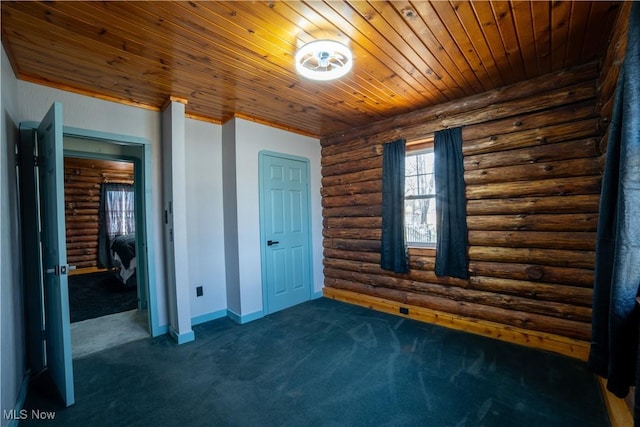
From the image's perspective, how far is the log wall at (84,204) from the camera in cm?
636

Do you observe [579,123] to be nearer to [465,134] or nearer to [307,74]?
[465,134]

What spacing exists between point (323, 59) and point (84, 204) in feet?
23.7

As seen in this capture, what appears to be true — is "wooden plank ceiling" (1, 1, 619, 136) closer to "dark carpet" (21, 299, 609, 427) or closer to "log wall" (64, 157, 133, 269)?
"dark carpet" (21, 299, 609, 427)

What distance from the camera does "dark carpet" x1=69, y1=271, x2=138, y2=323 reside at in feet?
12.7

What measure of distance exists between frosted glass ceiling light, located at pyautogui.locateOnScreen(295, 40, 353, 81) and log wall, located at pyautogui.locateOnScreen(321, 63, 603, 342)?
1.56 meters

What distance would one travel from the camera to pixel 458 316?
10.2 feet

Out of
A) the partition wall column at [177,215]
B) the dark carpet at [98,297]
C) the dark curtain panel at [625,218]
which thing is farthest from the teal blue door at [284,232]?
the dark curtain panel at [625,218]

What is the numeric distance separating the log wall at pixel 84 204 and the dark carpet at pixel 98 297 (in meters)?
0.88

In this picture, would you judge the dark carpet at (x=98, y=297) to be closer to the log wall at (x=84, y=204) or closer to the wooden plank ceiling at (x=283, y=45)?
the log wall at (x=84, y=204)

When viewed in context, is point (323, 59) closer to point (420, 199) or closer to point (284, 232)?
point (420, 199)

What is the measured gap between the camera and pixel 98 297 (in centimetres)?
450

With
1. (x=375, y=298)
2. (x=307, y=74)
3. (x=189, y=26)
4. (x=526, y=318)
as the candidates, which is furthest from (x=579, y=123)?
(x=189, y=26)

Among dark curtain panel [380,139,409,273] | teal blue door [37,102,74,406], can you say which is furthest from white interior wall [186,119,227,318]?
dark curtain panel [380,139,409,273]

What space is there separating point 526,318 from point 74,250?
859 cm
